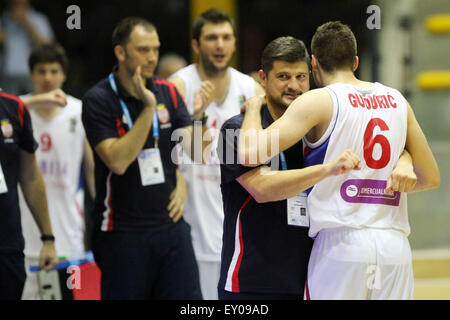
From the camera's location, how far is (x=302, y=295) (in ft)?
11.6

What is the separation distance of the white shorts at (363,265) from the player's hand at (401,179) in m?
0.23

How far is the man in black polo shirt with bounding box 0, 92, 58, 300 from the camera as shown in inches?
170

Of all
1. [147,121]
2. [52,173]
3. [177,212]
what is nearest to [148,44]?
[147,121]

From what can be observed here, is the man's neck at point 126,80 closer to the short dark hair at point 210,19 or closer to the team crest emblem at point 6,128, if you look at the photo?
the team crest emblem at point 6,128

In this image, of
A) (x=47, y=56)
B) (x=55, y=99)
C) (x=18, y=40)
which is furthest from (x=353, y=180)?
(x=18, y=40)

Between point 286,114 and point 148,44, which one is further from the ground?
point 148,44

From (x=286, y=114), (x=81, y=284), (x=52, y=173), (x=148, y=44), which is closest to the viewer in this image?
(x=286, y=114)

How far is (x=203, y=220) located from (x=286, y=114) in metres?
2.26

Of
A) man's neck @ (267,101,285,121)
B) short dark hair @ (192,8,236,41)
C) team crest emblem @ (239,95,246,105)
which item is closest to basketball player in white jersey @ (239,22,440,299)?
man's neck @ (267,101,285,121)

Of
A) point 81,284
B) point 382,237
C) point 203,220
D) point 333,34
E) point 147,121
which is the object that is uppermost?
point 333,34

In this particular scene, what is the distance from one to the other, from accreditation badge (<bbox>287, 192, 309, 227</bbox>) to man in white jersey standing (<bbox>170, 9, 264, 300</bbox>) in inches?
73.6

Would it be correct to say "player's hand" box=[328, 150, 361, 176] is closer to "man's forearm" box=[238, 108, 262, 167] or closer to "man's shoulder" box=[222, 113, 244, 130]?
"man's forearm" box=[238, 108, 262, 167]

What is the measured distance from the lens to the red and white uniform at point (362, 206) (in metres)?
3.28

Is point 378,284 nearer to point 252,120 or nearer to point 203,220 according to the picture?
point 252,120
